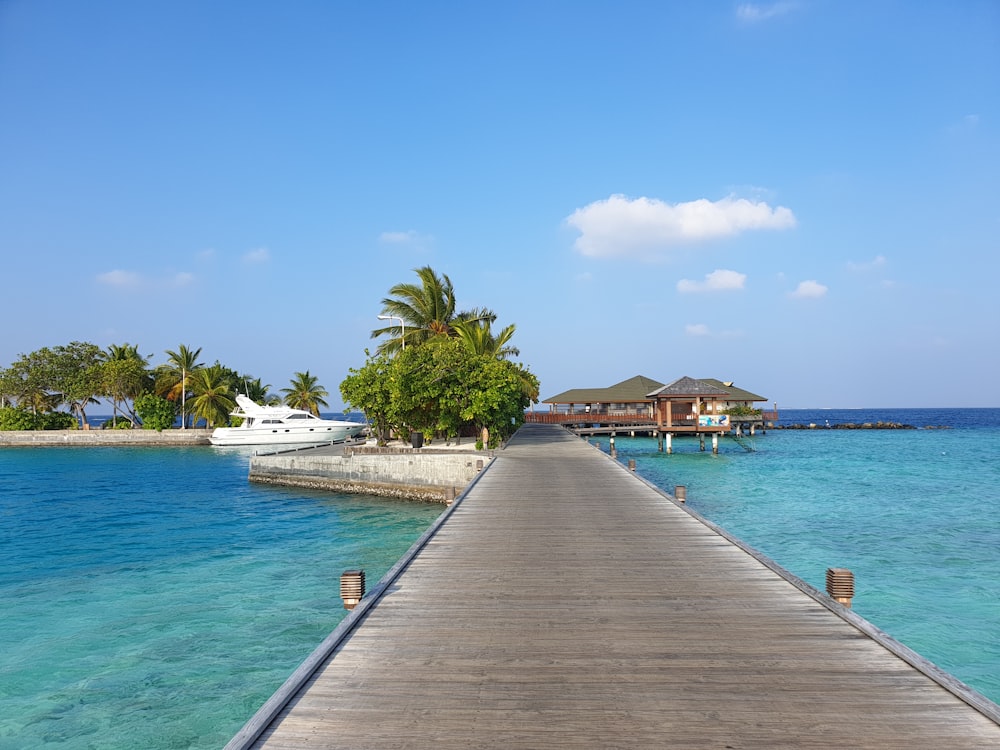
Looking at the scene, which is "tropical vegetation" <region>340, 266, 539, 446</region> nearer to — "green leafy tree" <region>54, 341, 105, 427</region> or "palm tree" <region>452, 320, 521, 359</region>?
"palm tree" <region>452, 320, 521, 359</region>

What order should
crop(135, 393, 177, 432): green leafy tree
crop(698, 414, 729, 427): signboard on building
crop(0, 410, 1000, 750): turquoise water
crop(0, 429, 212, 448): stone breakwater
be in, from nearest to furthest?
crop(0, 410, 1000, 750): turquoise water, crop(698, 414, 729, 427): signboard on building, crop(0, 429, 212, 448): stone breakwater, crop(135, 393, 177, 432): green leafy tree

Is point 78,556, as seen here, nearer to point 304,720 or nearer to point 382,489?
point 382,489

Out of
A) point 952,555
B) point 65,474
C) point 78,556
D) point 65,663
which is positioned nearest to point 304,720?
point 65,663

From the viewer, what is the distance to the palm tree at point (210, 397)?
6406 centimetres

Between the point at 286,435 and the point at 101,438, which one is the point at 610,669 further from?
the point at 101,438

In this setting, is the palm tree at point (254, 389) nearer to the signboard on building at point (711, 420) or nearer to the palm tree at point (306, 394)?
the palm tree at point (306, 394)

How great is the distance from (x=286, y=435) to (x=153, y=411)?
22.3 m

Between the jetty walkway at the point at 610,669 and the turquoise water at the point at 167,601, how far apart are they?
11.4 ft

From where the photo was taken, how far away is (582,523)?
37.3 ft

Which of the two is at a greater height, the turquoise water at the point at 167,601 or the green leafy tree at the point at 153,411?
the green leafy tree at the point at 153,411

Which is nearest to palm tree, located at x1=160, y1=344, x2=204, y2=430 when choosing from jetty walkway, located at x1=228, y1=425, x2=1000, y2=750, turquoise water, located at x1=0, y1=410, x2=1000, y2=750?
turquoise water, located at x1=0, y1=410, x2=1000, y2=750

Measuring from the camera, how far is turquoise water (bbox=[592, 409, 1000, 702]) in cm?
1095

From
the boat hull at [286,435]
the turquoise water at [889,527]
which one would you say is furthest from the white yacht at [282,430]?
the turquoise water at [889,527]

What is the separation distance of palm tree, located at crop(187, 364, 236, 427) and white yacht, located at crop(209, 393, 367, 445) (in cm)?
908
